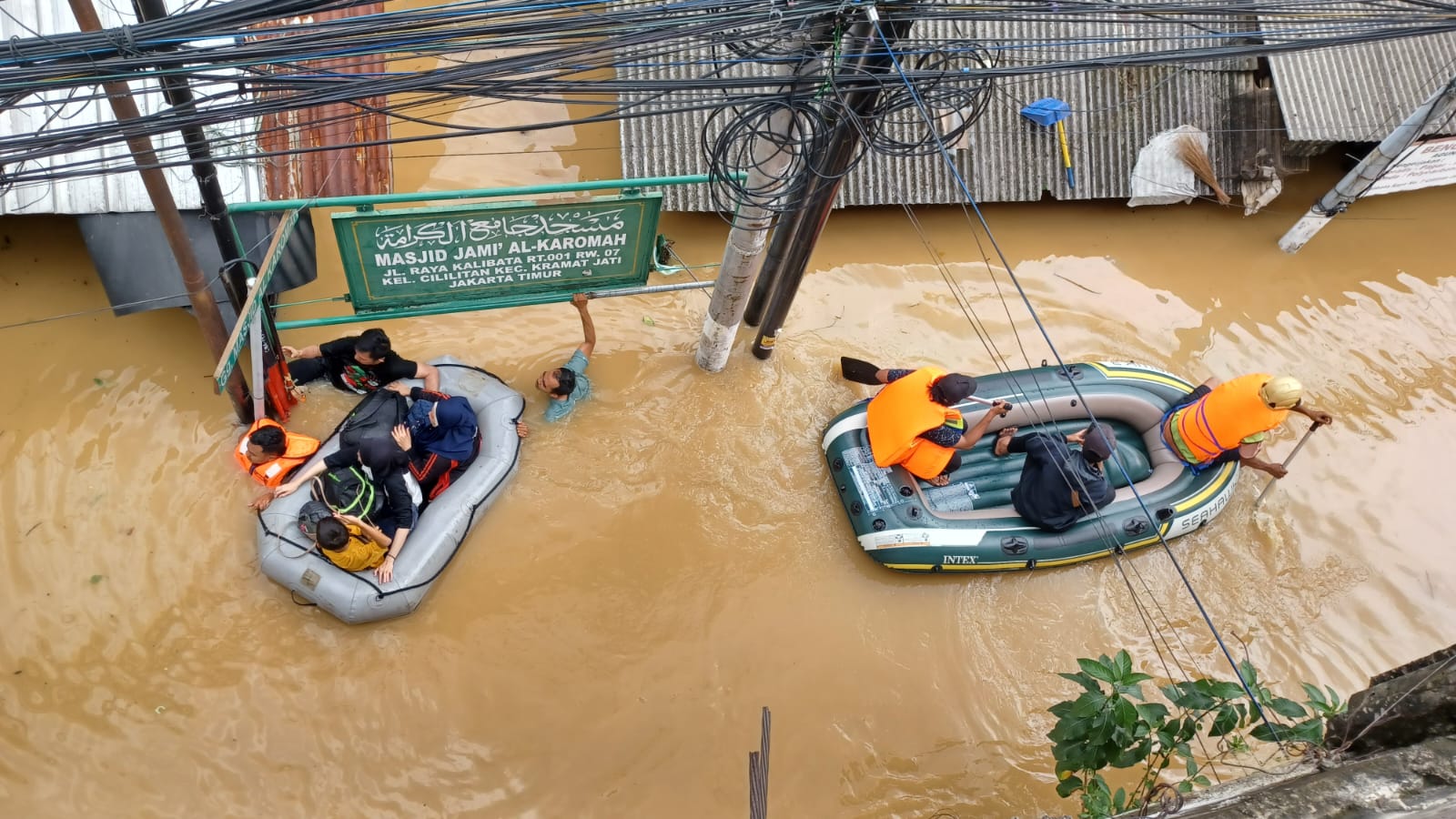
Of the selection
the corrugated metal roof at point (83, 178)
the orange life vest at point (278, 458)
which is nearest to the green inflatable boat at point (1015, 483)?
the orange life vest at point (278, 458)

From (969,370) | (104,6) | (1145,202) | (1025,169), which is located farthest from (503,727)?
(1145,202)

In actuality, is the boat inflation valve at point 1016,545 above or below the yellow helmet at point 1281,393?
below

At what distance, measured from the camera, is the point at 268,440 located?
5.06 m

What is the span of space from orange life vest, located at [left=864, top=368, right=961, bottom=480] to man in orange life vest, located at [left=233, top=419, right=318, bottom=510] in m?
3.69

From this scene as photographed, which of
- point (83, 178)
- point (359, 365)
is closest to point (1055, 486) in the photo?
point (359, 365)

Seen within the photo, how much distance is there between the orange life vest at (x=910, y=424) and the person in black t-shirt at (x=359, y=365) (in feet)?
9.87

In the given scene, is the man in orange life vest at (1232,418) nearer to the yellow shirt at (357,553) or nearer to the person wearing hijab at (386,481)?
the person wearing hijab at (386,481)

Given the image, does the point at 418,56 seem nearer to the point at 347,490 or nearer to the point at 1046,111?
the point at 347,490

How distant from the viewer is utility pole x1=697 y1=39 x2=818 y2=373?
418 centimetres

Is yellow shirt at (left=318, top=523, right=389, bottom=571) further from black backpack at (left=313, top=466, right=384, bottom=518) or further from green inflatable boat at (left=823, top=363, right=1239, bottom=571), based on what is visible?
green inflatable boat at (left=823, top=363, right=1239, bottom=571)

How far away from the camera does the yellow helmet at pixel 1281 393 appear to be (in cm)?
546

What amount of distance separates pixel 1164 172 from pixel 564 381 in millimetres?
5654

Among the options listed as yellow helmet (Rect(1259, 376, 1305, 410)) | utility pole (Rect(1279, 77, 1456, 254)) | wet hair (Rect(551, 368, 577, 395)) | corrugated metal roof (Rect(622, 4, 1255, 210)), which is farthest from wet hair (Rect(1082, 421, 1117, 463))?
utility pole (Rect(1279, 77, 1456, 254))

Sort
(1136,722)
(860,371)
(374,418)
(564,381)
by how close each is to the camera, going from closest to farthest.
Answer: (1136,722) < (374,418) < (564,381) < (860,371)
